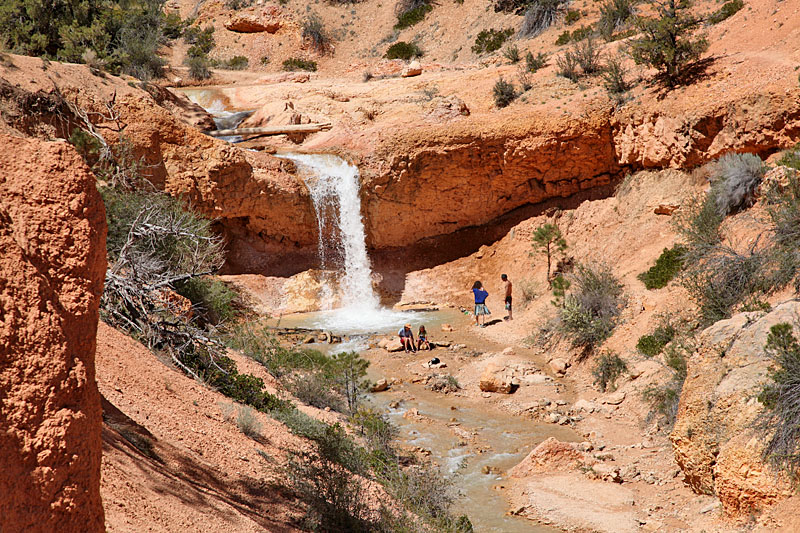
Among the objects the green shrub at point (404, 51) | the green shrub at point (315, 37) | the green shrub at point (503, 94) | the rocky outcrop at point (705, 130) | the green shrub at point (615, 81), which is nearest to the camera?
the rocky outcrop at point (705, 130)

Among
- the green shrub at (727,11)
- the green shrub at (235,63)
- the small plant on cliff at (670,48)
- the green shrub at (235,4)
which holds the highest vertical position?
the green shrub at (235,4)

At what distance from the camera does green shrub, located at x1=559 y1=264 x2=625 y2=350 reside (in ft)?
47.6

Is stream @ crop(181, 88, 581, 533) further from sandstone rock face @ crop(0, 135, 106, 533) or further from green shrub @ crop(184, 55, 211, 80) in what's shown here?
sandstone rock face @ crop(0, 135, 106, 533)

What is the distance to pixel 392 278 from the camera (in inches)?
877

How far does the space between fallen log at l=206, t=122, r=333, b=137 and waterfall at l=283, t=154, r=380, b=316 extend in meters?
1.42

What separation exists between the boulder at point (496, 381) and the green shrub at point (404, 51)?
25.9m

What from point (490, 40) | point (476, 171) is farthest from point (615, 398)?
point (490, 40)

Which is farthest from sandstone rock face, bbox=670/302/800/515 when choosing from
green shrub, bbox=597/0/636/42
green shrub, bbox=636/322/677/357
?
green shrub, bbox=597/0/636/42

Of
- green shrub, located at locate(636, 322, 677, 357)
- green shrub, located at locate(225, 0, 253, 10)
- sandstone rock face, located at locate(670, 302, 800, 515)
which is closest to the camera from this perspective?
sandstone rock face, located at locate(670, 302, 800, 515)

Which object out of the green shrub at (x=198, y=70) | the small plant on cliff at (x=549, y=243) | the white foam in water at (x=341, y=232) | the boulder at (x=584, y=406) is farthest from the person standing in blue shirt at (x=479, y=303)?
the green shrub at (x=198, y=70)

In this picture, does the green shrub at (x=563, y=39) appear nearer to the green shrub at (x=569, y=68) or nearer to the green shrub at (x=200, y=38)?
the green shrub at (x=569, y=68)

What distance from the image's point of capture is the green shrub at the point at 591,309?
14516 mm

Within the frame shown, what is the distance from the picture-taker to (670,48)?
18.9m

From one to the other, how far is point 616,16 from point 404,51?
542 inches
